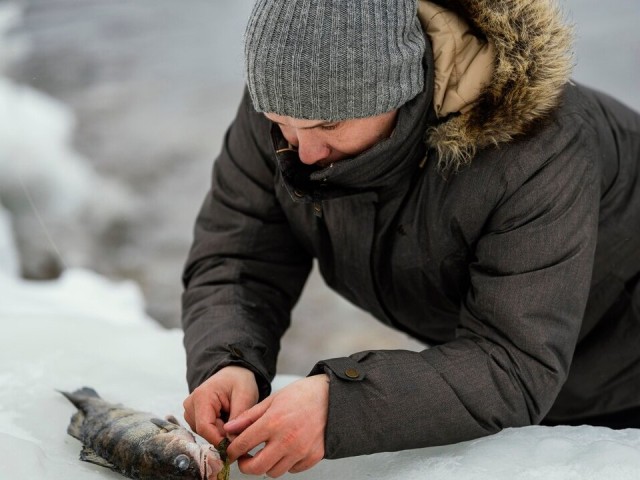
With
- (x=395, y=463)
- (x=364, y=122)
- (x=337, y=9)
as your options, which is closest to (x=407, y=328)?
(x=395, y=463)

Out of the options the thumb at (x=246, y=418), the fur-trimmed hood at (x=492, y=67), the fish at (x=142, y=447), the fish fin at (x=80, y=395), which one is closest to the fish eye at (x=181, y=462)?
the fish at (x=142, y=447)

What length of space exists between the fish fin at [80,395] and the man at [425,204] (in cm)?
36

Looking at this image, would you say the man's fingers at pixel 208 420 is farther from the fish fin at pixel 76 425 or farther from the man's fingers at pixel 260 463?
the fish fin at pixel 76 425

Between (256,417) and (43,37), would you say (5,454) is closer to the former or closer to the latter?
(256,417)

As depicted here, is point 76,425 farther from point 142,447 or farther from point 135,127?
point 135,127

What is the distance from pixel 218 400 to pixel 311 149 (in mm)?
657

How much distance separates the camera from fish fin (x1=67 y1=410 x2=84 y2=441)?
2.30m

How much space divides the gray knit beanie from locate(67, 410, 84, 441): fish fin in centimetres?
102

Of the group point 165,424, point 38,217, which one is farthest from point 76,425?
point 38,217

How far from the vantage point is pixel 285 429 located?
1883 millimetres

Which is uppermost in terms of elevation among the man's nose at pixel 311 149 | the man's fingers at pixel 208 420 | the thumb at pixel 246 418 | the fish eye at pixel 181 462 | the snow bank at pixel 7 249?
the man's nose at pixel 311 149

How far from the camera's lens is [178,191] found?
17.8ft

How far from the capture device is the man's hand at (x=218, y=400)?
2043 mm

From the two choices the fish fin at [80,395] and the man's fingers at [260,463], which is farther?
the fish fin at [80,395]
